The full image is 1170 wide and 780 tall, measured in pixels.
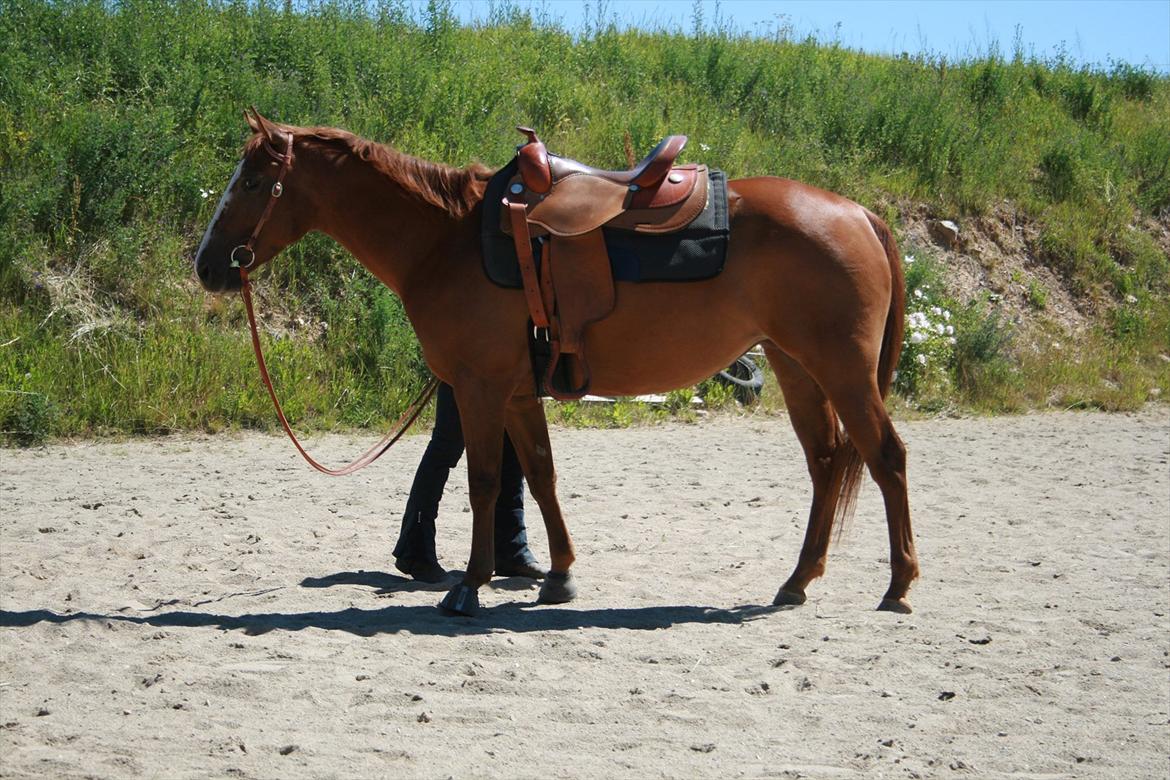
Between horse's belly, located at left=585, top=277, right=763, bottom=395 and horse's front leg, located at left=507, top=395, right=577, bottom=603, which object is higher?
horse's belly, located at left=585, top=277, right=763, bottom=395

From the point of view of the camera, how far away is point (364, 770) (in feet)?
10.7

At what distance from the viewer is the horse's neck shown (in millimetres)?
5109

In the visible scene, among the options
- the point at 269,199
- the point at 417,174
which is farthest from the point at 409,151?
the point at 269,199

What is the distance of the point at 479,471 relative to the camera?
5031mm

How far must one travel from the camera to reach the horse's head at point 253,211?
16.3 ft

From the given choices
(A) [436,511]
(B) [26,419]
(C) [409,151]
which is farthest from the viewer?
(C) [409,151]

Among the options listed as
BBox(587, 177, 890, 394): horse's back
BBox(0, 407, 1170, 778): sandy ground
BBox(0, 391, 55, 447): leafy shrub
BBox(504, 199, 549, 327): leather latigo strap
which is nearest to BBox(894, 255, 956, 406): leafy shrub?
BBox(0, 407, 1170, 778): sandy ground

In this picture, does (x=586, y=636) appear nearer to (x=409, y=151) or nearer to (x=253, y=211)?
(x=253, y=211)

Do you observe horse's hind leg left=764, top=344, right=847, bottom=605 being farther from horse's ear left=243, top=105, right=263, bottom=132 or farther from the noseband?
horse's ear left=243, top=105, right=263, bottom=132

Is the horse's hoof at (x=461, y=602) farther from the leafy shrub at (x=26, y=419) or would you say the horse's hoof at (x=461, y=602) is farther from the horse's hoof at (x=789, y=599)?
the leafy shrub at (x=26, y=419)

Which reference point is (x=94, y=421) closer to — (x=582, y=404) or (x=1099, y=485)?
(x=582, y=404)

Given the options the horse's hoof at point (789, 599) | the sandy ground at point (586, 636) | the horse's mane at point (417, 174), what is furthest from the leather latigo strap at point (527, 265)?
the horse's hoof at point (789, 599)

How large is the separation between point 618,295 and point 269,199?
1.61m

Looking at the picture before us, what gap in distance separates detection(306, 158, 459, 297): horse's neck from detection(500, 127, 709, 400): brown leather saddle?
1.30 ft
